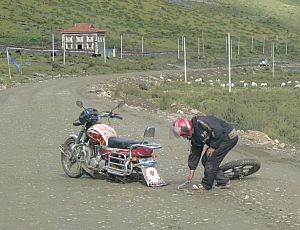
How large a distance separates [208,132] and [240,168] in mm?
1399

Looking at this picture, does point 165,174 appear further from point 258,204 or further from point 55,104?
point 55,104

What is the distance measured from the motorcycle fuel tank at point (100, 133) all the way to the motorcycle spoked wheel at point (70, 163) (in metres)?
0.62

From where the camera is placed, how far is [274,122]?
63.1 feet

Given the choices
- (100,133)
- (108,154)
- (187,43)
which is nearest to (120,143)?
(108,154)

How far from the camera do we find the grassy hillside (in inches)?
3637

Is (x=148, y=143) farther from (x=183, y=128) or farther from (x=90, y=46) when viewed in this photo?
(x=90, y=46)

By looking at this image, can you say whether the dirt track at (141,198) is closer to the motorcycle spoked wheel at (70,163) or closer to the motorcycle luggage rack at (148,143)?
the motorcycle spoked wheel at (70,163)

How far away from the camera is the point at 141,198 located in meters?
8.88

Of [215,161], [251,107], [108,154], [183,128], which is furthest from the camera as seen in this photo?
[251,107]

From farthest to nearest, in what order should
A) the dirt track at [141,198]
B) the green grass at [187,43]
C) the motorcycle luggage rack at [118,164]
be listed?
the green grass at [187,43] → the motorcycle luggage rack at [118,164] → the dirt track at [141,198]

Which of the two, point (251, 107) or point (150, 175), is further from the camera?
point (251, 107)

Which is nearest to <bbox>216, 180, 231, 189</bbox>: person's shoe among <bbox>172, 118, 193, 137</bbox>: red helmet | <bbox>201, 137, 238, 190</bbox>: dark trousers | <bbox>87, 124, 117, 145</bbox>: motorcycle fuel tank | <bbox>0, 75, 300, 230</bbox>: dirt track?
<bbox>0, 75, 300, 230</bbox>: dirt track

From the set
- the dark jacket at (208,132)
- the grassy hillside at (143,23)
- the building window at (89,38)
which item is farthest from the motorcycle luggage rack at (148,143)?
the building window at (89,38)

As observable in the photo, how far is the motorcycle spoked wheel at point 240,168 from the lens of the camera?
978 cm
